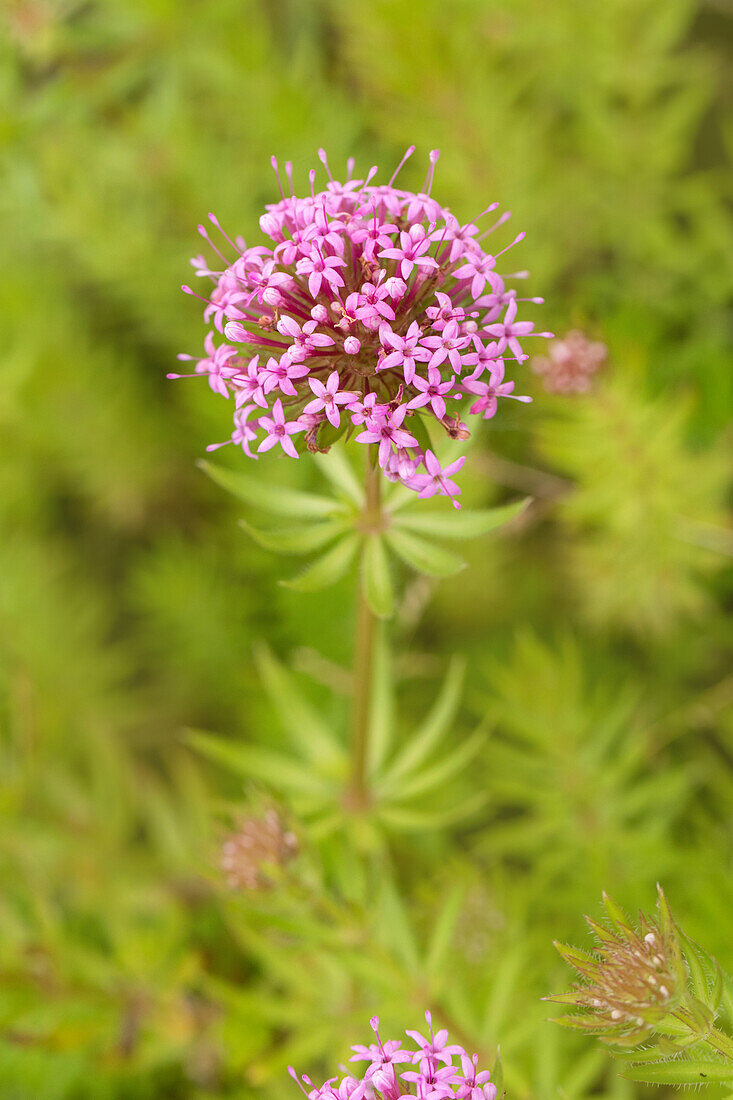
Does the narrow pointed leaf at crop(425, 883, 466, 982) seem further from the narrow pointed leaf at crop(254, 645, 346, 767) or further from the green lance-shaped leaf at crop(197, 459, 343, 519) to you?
the green lance-shaped leaf at crop(197, 459, 343, 519)

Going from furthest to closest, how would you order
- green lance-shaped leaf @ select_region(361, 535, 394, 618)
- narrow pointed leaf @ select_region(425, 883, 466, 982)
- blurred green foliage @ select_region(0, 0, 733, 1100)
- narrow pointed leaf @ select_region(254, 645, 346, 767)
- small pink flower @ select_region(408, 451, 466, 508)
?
blurred green foliage @ select_region(0, 0, 733, 1100), narrow pointed leaf @ select_region(254, 645, 346, 767), narrow pointed leaf @ select_region(425, 883, 466, 982), green lance-shaped leaf @ select_region(361, 535, 394, 618), small pink flower @ select_region(408, 451, 466, 508)

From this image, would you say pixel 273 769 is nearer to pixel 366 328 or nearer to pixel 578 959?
pixel 578 959

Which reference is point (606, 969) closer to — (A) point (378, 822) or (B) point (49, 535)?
(A) point (378, 822)

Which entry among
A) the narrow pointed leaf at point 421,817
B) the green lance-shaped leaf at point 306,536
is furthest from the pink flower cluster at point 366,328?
the narrow pointed leaf at point 421,817

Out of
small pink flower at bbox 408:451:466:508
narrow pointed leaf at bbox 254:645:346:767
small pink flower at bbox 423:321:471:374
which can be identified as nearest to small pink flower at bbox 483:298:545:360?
small pink flower at bbox 423:321:471:374

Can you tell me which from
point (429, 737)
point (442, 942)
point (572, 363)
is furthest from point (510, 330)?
point (442, 942)

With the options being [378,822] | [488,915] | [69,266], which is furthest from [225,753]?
[69,266]

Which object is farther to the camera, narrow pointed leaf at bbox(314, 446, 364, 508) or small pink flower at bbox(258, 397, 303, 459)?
narrow pointed leaf at bbox(314, 446, 364, 508)
